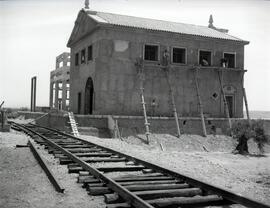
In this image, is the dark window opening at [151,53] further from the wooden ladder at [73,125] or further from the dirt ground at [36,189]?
the dirt ground at [36,189]

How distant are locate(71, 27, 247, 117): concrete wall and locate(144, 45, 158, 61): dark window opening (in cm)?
50

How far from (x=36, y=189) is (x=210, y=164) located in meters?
6.14

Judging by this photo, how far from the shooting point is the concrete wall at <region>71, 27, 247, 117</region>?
24.0m

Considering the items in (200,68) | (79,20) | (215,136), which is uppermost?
(79,20)

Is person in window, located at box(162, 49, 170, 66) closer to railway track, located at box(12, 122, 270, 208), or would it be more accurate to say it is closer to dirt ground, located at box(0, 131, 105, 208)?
dirt ground, located at box(0, 131, 105, 208)

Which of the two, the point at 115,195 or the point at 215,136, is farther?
the point at 215,136

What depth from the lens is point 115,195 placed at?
529cm

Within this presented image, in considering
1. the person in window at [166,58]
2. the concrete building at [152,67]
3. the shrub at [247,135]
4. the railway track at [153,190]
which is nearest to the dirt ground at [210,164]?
the railway track at [153,190]

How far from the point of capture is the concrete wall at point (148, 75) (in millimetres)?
23953

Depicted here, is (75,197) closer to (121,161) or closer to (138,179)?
(138,179)

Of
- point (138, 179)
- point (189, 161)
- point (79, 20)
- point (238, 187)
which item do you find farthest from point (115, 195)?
point (79, 20)

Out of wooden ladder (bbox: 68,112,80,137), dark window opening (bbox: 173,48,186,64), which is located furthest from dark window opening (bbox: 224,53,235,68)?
wooden ladder (bbox: 68,112,80,137)

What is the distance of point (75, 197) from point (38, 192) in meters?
0.77

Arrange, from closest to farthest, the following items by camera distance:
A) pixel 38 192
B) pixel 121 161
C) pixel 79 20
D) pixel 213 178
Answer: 1. pixel 38 192
2. pixel 213 178
3. pixel 121 161
4. pixel 79 20
